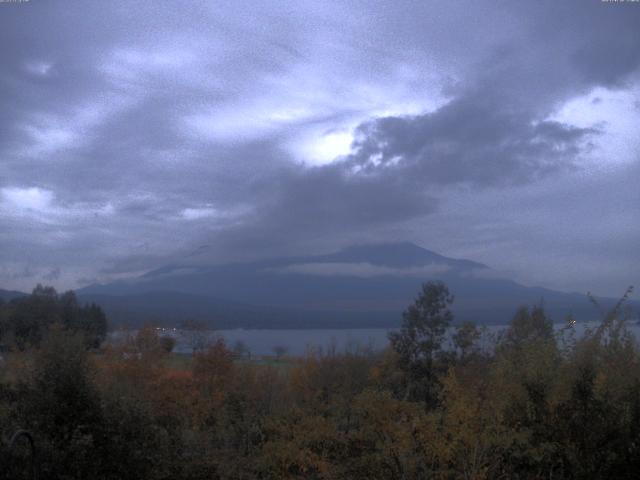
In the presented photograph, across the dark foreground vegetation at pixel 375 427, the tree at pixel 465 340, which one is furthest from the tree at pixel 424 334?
the dark foreground vegetation at pixel 375 427

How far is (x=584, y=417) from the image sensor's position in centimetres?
1021

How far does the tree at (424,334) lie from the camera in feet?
76.8

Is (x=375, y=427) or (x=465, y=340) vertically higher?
(x=465, y=340)

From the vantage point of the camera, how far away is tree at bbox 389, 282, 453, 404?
23422 millimetres

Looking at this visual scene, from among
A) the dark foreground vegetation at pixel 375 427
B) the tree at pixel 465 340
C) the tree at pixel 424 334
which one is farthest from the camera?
the tree at pixel 424 334

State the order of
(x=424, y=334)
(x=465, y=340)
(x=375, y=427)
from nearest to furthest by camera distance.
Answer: (x=375, y=427) → (x=465, y=340) → (x=424, y=334)

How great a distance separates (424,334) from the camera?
2373 centimetres

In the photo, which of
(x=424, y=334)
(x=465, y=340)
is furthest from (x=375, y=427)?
(x=424, y=334)

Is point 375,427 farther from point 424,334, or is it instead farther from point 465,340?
point 424,334

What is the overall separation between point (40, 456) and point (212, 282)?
18336 cm

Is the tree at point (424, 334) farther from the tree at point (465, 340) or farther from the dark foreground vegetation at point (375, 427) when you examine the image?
the dark foreground vegetation at point (375, 427)

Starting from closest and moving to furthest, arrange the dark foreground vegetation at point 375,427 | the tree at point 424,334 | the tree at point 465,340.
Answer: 1. the dark foreground vegetation at point 375,427
2. the tree at point 465,340
3. the tree at point 424,334

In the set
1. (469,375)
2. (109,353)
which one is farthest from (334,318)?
(469,375)

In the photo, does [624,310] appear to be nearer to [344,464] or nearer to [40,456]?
[344,464]
